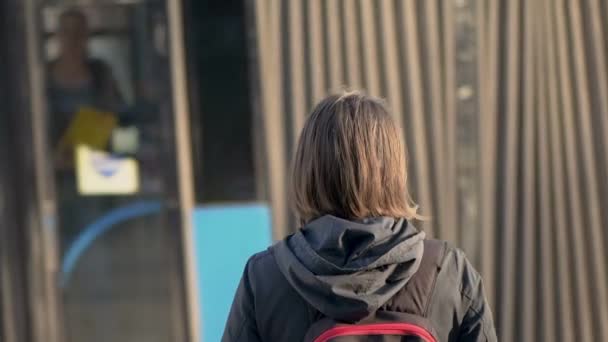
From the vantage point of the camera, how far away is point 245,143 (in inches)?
153

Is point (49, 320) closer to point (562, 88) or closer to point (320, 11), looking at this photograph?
point (320, 11)

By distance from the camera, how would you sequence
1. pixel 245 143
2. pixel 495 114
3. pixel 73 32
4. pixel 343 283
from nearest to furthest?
1. pixel 343 283
2. pixel 495 114
3. pixel 245 143
4. pixel 73 32

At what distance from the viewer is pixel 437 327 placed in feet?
6.05

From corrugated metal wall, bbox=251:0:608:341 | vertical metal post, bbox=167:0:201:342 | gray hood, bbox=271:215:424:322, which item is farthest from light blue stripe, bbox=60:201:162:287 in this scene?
gray hood, bbox=271:215:424:322

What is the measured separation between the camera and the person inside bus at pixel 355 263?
180 cm

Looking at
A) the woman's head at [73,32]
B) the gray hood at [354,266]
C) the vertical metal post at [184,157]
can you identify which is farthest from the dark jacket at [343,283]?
the woman's head at [73,32]

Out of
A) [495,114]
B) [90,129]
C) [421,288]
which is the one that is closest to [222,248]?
[90,129]

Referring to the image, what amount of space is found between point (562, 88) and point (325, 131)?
2044mm

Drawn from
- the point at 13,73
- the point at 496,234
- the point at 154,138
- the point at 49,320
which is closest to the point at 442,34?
the point at 496,234

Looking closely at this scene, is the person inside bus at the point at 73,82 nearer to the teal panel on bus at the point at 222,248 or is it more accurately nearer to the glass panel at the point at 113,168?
the glass panel at the point at 113,168

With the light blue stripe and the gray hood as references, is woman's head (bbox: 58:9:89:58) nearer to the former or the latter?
the light blue stripe

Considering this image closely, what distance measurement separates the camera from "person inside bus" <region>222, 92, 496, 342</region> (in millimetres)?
1799

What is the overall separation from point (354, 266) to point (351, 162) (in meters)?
0.21

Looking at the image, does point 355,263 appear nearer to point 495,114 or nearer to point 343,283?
point 343,283
